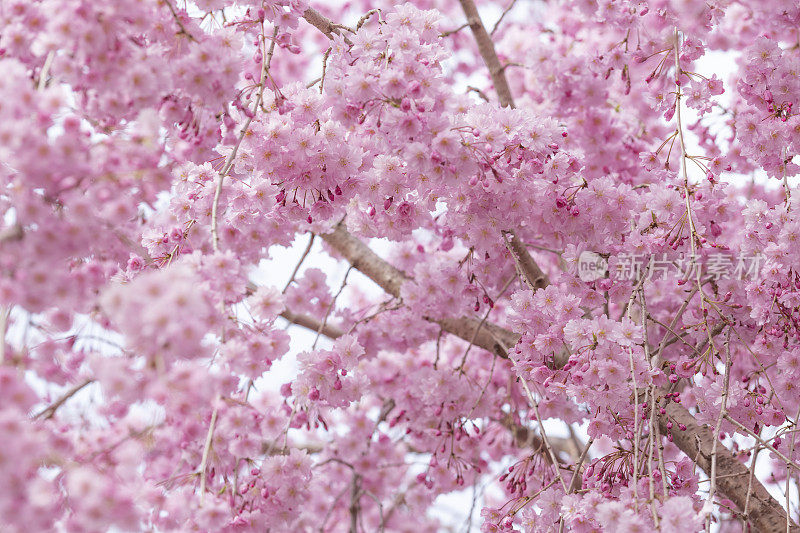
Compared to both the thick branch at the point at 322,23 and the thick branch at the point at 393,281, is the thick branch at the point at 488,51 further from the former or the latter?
the thick branch at the point at 322,23

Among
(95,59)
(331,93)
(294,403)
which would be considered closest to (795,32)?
(331,93)

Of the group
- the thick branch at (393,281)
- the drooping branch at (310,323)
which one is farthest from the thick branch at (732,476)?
the drooping branch at (310,323)

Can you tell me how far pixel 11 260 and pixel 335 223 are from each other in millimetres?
2010

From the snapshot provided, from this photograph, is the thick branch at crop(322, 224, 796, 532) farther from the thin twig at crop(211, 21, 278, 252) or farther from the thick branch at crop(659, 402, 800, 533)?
the thin twig at crop(211, 21, 278, 252)

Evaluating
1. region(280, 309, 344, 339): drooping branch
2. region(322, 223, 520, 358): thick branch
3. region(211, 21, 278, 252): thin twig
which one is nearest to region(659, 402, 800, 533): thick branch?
region(322, 223, 520, 358): thick branch

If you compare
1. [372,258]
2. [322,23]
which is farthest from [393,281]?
[322,23]

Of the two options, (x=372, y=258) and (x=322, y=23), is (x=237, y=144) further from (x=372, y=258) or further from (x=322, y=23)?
(x=372, y=258)

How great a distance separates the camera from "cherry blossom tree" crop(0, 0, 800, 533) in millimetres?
1467

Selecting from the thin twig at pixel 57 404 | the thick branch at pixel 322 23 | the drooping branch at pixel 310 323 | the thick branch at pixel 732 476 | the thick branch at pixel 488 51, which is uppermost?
the thick branch at pixel 488 51

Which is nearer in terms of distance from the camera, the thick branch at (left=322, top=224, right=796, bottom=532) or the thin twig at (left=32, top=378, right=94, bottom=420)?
the thin twig at (left=32, top=378, right=94, bottom=420)

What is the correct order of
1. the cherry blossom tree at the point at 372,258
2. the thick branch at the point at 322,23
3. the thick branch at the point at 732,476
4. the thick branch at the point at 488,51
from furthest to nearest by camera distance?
1. the thick branch at the point at 488,51
2. the thick branch at the point at 322,23
3. the thick branch at the point at 732,476
4. the cherry blossom tree at the point at 372,258

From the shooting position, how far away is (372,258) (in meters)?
3.55

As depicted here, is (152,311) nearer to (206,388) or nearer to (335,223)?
(206,388)

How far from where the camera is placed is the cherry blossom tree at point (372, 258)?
1.47m
